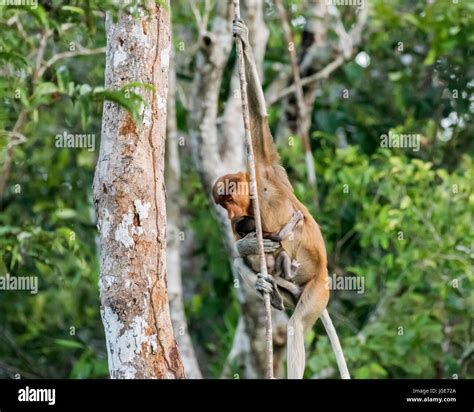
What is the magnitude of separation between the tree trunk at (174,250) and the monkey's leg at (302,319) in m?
1.89

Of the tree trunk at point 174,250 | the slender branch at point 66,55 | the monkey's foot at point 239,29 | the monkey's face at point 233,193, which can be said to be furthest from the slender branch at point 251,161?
the tree trunk at point 174,250

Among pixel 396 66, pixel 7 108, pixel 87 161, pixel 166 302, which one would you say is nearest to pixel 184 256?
pixel 87 161

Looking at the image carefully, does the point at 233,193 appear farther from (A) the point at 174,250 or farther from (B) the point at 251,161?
(A) the point at 174,250

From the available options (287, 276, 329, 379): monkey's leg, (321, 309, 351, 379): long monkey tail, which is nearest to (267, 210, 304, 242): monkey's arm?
(287, 276, 329, 379): monkey's leg

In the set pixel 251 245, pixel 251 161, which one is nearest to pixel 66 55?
pixel 251 245

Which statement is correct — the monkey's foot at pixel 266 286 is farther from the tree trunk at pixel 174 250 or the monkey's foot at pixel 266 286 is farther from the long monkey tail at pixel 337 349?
the tree trunk at pixel 174 250

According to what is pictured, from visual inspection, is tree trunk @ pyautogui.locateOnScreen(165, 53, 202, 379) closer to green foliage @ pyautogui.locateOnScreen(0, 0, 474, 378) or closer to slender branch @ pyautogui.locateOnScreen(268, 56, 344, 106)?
green foliage @ pyautogui.locateOnScreen(0, 0, 474, 378)

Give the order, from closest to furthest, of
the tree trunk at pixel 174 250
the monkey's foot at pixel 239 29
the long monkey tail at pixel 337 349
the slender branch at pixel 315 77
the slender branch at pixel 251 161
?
1. the slender branch at pixel 251 161
2. the monkey's foot at pixel 239 29
3. the long monkey tail at pixel 337 349
4. the tree trunk at pixel 174 250
5. the slender branch at pixel 315 77

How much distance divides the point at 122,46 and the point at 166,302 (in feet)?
3.58

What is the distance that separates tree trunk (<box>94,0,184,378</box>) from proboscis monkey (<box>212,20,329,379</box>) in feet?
3.89

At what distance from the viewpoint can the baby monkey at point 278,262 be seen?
220 inches

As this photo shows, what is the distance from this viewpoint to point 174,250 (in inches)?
299
